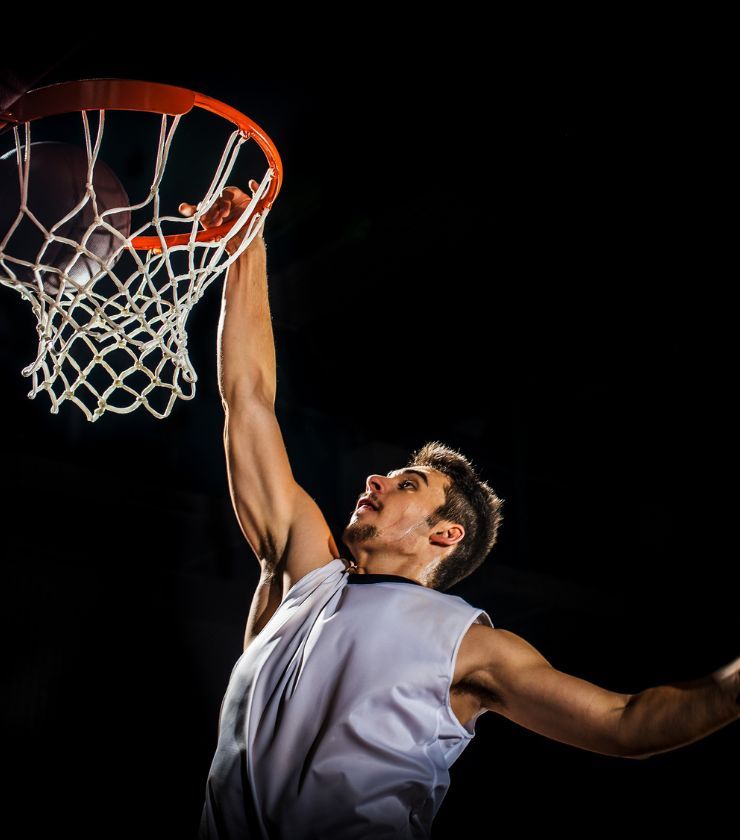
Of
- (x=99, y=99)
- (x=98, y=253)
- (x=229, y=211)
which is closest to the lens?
(x=99, y=99)

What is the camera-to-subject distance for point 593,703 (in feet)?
6.19

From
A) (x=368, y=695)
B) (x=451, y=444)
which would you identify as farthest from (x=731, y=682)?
(x=451, y=444)

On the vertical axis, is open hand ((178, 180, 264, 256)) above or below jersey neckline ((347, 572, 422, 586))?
above

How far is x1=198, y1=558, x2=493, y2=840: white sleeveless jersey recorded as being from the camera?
1.93 meters

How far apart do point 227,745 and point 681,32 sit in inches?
94.9

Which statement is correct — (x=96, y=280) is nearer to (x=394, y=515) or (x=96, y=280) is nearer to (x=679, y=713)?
(x=394, y=515)

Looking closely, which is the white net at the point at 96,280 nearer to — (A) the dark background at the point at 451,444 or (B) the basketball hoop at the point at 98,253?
(B) the basketball hoop at the point at 98,253

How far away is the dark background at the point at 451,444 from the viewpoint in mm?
4469

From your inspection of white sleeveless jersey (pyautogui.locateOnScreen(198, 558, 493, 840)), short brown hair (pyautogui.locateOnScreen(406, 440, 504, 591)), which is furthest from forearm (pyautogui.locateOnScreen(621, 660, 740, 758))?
short brown hair (pyautogui.locateOnScreen(406, 440, 504, 591))

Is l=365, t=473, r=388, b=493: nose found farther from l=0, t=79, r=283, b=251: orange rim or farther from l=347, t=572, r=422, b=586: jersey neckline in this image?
l=0, t=79, r=283, b=251: orange rim

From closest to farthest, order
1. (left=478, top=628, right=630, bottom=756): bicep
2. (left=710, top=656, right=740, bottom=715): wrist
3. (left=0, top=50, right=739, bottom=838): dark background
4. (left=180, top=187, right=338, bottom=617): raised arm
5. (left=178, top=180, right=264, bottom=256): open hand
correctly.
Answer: (left=710, top=656, right=740, bottom=715): wrist → (left=478, top=628, right=630, bottom=756): bicep → (left=180, top=187, right=338, bottom=617): raised arm → (left=178, top=180, right=264, bottom=256): open hand → (left=0, top=50, right=739, bottom=838): dark background

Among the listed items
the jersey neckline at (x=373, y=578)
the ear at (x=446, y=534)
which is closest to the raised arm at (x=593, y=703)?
the jersey neckline at (x=373, y=578)

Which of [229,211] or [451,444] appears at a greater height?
[229,211]

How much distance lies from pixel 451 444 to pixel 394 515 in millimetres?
3337
